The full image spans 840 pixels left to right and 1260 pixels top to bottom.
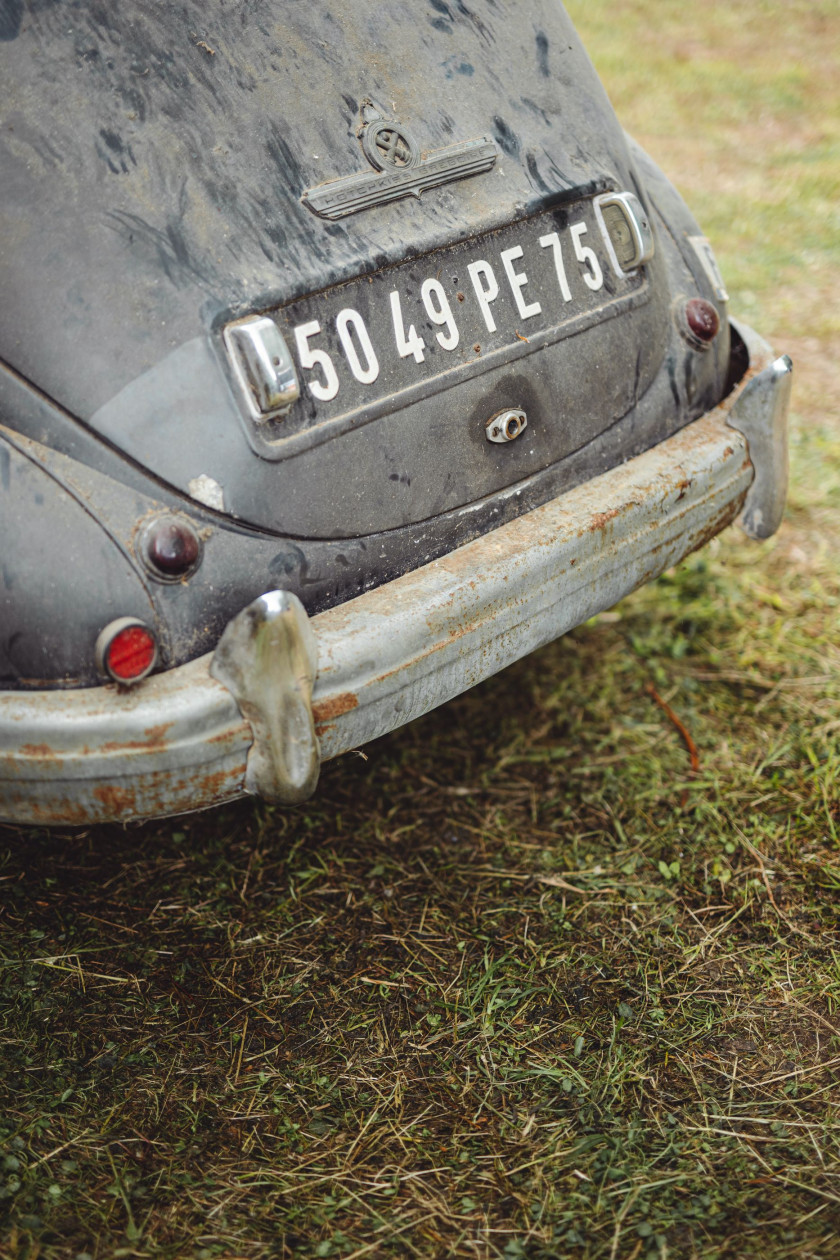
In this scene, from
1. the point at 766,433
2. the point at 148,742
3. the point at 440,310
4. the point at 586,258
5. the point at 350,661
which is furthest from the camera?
the point at 766,433

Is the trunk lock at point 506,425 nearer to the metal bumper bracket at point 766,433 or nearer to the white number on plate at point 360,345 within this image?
the white number on plate at point 360,345

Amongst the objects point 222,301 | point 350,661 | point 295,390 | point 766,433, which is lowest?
point 766,433

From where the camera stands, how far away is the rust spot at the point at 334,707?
2006 mm

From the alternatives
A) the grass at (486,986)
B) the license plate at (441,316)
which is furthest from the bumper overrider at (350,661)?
the grass at (486,986)

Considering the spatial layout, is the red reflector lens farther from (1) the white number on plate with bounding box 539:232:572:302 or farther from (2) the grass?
(1) the white number on plate with bounding box 539:232:572:302

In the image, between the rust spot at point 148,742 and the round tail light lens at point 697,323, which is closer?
the rust spot at point 148,742

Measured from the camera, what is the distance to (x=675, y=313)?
2.75 metres

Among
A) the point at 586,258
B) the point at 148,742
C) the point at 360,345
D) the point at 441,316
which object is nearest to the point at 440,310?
the point at 441,316

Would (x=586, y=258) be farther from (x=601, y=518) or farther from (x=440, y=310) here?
(x=601, y=518)

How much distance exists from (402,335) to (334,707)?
777 mm

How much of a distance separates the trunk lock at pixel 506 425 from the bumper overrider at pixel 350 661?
0.18 metres

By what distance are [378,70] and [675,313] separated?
928 mm

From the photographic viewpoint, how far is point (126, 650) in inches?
74.7

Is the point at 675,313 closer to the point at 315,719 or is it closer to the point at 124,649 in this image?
the point at 315,719
